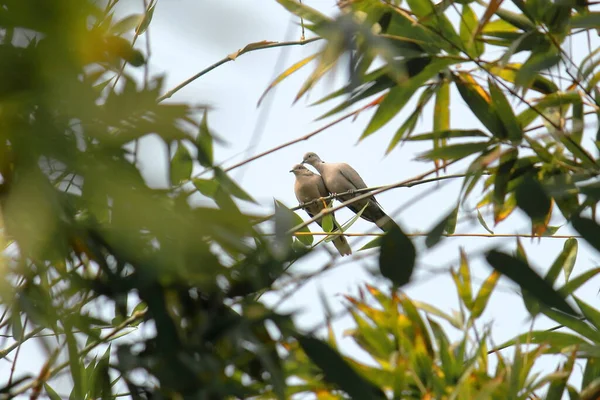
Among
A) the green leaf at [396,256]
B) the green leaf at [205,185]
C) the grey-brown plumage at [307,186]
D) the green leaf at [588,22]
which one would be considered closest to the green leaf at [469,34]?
the green leaf at [588,22]

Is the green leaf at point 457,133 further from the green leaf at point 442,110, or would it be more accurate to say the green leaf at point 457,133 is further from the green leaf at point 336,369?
the green leaf at point 336,369

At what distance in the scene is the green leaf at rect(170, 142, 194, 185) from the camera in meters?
1.45

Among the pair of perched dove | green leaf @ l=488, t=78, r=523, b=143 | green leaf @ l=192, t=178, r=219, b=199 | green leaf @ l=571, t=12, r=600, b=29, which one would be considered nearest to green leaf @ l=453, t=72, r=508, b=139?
green leaf @ l=488, t=78, r=523, b=143

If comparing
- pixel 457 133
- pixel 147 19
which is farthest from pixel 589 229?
pixel 147 19

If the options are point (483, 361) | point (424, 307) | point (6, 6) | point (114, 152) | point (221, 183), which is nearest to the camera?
point (6, 6)

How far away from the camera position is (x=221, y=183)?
3.66 ft

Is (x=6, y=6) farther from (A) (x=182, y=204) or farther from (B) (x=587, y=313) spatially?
(B) (x=587, y=313)

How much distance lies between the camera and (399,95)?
74.7 inches

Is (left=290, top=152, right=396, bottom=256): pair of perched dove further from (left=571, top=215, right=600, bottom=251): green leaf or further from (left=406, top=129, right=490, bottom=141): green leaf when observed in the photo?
(left=571, top=215, right=600, bottom=251): green leaf

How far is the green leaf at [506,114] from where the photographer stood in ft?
5.56

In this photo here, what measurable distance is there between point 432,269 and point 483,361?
1.71ft

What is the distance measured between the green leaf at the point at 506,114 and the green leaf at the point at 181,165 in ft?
2.15

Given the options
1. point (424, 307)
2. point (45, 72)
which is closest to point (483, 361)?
point (424, 307)

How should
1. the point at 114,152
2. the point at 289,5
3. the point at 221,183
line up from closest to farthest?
the point at 114,152 → the point at 221,183 → the point at 289,5
